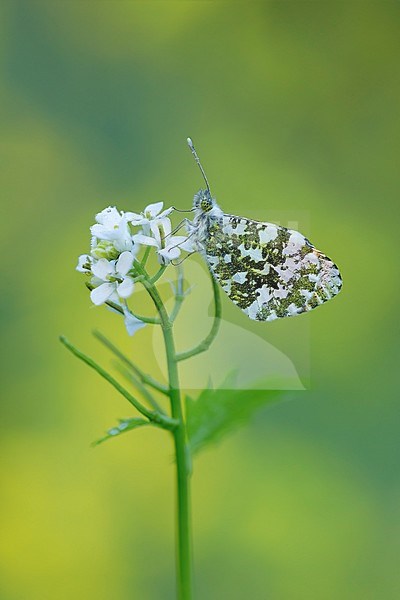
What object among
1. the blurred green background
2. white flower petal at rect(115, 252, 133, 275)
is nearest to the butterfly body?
white flower petal at rect(115, 252, 133, 275)

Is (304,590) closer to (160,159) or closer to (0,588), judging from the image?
(0,588)

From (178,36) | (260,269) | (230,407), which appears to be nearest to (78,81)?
(178,36)

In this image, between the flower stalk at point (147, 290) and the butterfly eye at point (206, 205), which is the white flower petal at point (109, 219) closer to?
the flower stalk at point (147, 290)

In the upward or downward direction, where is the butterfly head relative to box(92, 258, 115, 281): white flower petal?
upward

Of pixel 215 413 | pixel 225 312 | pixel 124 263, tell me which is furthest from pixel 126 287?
pixel 225 312

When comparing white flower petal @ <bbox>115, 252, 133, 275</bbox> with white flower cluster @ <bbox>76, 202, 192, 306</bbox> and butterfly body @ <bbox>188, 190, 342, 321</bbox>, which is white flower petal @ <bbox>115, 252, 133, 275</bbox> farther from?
butterfly body @ <bbox>188, 190, 342, 321</bbox>
